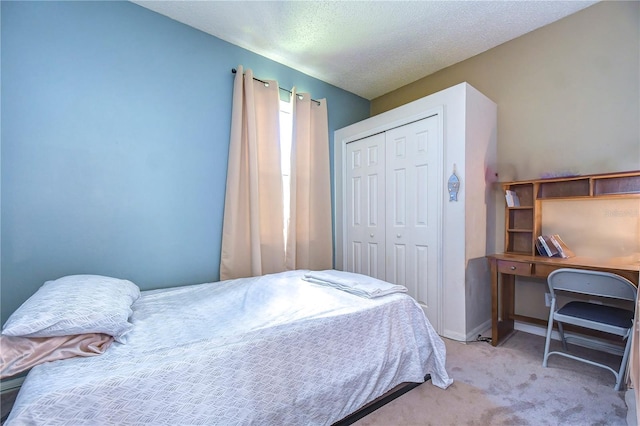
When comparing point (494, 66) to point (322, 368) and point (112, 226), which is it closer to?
point (322, 368)

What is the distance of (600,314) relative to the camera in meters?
1.83

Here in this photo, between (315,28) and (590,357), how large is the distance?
3495 mm

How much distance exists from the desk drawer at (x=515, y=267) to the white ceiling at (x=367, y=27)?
211 cm

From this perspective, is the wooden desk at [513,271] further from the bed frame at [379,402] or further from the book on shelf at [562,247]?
the bed frame at [379,402]

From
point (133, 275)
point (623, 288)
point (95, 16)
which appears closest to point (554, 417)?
point (623, 288)

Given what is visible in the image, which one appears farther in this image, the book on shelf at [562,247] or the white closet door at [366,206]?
the white closet door at [366,206]

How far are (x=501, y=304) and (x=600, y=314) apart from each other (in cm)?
79

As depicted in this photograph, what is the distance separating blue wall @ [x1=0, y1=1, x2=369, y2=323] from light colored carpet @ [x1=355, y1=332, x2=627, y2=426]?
1.90m

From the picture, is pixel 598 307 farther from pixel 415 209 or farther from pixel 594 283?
pixel 415 209

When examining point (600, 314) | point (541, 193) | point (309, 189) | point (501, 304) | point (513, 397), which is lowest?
point (513, 397)

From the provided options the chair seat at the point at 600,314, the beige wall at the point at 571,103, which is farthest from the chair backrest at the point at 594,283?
the beige wall at the point at 571,103

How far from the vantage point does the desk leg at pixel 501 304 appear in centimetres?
237

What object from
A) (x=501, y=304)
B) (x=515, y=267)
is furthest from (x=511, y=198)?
(x=501, y=304)

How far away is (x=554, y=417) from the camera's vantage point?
58.6 inches
